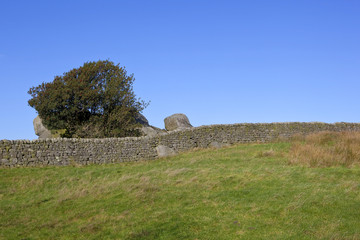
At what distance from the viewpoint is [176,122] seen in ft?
128

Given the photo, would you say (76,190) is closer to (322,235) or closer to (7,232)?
(7,232)

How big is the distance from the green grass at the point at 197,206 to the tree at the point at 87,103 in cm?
1713

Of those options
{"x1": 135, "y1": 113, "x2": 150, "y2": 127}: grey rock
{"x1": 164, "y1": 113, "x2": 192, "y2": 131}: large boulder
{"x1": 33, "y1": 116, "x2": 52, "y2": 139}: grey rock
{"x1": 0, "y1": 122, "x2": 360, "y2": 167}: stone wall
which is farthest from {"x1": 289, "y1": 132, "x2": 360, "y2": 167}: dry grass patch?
{"x1": 33, "y1": 116, "x2": 52, "y2": 139}: grey rock

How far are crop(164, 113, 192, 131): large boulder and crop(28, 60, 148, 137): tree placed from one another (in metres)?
4.27

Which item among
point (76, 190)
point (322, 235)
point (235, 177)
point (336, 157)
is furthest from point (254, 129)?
point (322, 235)

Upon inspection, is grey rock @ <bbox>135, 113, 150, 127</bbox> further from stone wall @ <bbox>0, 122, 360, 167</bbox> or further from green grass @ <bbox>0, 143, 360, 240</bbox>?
green grass @ <bbox>0, 143, 360, 240</bbox>

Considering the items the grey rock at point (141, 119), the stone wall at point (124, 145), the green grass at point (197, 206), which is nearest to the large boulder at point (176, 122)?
the grey rock at point (141, 119)

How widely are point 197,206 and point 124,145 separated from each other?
16.3 meters

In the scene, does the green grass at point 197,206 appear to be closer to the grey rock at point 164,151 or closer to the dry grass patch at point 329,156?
the dry grass patch at point 329,156

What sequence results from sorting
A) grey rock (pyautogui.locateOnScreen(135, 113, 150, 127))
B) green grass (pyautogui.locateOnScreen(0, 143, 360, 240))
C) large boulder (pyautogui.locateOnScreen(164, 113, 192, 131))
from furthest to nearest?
1. large boulder (pyautogui.locateOnScreen(164, 113, 192, 131))
2. grey rock (pyautogui.locateOnScreen(135, 113, 150, 127))
3. green grass (pyautogui.locateOnScreen(0, 143, 360, 240))

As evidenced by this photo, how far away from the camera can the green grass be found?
9766 millimetres

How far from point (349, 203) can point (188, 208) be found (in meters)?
4.91

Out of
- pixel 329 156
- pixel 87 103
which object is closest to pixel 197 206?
pixel 329 156

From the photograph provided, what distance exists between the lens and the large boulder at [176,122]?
39.1 meters
